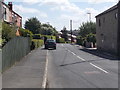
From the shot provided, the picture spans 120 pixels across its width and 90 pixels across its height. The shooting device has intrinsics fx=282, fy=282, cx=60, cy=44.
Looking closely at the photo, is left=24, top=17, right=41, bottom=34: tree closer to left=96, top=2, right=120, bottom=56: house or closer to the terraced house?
the terraced house

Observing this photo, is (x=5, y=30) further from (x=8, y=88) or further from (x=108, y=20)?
(x=108, y=20)

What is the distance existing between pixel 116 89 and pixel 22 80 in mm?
3920

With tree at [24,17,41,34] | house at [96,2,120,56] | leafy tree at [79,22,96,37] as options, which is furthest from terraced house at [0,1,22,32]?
tree at [24,17,41,34]

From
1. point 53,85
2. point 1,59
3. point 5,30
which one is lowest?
point 53,85

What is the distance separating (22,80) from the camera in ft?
38.9

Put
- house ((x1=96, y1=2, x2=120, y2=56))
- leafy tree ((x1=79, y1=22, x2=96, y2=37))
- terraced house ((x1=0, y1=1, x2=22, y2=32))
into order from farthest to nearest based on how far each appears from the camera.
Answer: leafy tree ((x1=79, y1=22, x2=96, y2=37)) < terraced house ((x1=0, y1=1, x2=22, y2=32)) < house ((x1=96, y1=2, x2=120, y2=56))

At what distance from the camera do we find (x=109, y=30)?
41.4 metres

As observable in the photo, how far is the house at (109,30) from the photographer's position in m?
35.8

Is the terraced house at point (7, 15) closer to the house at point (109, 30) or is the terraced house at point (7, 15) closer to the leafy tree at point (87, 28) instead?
the house at point (109, 30)

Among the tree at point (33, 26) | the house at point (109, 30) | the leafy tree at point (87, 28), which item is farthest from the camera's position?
the tree at point (33, 26)

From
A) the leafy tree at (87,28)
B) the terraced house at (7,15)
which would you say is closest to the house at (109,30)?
the terraced house at (7,15)

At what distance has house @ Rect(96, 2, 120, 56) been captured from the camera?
117 feet

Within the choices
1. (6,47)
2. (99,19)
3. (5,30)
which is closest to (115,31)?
(99,19)

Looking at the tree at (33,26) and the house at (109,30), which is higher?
the tree at (33,26)
